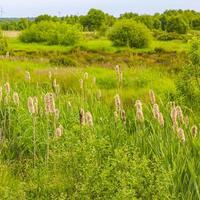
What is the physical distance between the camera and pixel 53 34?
233ft

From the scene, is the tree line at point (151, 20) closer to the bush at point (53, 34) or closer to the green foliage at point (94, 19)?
the green foliage at point (94, 19)

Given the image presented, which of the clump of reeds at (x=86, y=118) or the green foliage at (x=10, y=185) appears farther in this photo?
the clump of reeds at (x=86, y=118)

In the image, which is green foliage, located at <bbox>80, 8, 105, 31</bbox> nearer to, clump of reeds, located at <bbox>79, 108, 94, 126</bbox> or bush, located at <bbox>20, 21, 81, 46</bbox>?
bush, located at <bbox>20, 21, 81, 46</bbox>

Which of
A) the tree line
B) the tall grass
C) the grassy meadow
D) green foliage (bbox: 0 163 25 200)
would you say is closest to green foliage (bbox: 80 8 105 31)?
the tree line

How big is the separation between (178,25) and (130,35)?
62.7 ft

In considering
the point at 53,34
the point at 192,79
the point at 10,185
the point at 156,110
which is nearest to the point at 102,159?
the point at 156,110

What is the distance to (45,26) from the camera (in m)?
74.9

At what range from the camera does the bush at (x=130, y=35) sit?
210 feet

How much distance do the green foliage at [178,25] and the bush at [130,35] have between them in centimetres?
1606

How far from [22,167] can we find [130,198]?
126 inches

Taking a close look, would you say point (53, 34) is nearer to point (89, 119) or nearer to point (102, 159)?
point (89, 119)

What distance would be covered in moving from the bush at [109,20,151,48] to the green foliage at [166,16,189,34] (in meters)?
16.1

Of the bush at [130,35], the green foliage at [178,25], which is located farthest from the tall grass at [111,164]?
the green foliage at [178,25]

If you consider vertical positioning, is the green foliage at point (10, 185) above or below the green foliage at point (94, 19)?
above
